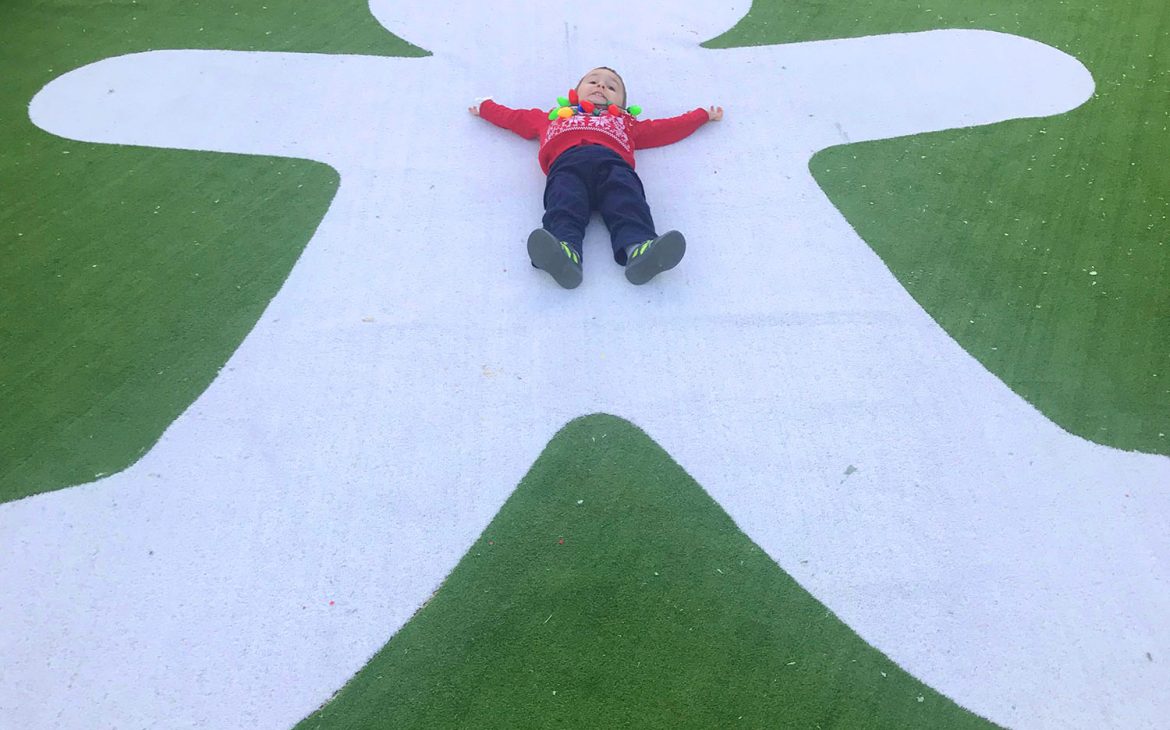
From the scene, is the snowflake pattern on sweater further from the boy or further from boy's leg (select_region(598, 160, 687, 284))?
boy's leg (select_region(598, 160, 687, 284))

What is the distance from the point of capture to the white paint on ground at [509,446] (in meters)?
1.71

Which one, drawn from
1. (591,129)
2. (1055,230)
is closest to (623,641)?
(591,129)

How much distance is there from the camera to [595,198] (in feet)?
8.75

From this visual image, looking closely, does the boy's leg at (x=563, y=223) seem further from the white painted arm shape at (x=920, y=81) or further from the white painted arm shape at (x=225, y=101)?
the white painted arm shape at (x=920, y=81)

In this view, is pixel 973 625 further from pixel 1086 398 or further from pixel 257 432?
pixel 257 432

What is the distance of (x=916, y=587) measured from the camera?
1.83m

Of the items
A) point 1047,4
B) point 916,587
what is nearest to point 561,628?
point 916,587

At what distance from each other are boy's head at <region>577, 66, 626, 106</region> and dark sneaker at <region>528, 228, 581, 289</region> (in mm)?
807

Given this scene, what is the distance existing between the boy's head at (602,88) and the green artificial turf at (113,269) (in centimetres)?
98

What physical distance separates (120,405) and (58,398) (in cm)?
17

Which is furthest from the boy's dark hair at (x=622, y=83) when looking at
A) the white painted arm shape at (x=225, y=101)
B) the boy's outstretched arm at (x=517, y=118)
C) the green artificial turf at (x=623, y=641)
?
the green artificial turf at (x=623, y=641)

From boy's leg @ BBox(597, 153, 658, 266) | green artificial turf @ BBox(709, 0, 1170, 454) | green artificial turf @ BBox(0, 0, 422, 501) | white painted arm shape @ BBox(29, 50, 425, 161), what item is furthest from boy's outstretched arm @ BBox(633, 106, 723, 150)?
green artificial turf @ BBox(0, 0, 422, 501)

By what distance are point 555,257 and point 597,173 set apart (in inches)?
19.2

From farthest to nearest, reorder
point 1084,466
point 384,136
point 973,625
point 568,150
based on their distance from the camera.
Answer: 1. point 384,136
2. point 568,150
3. point 1084,466
4. point 973,625
